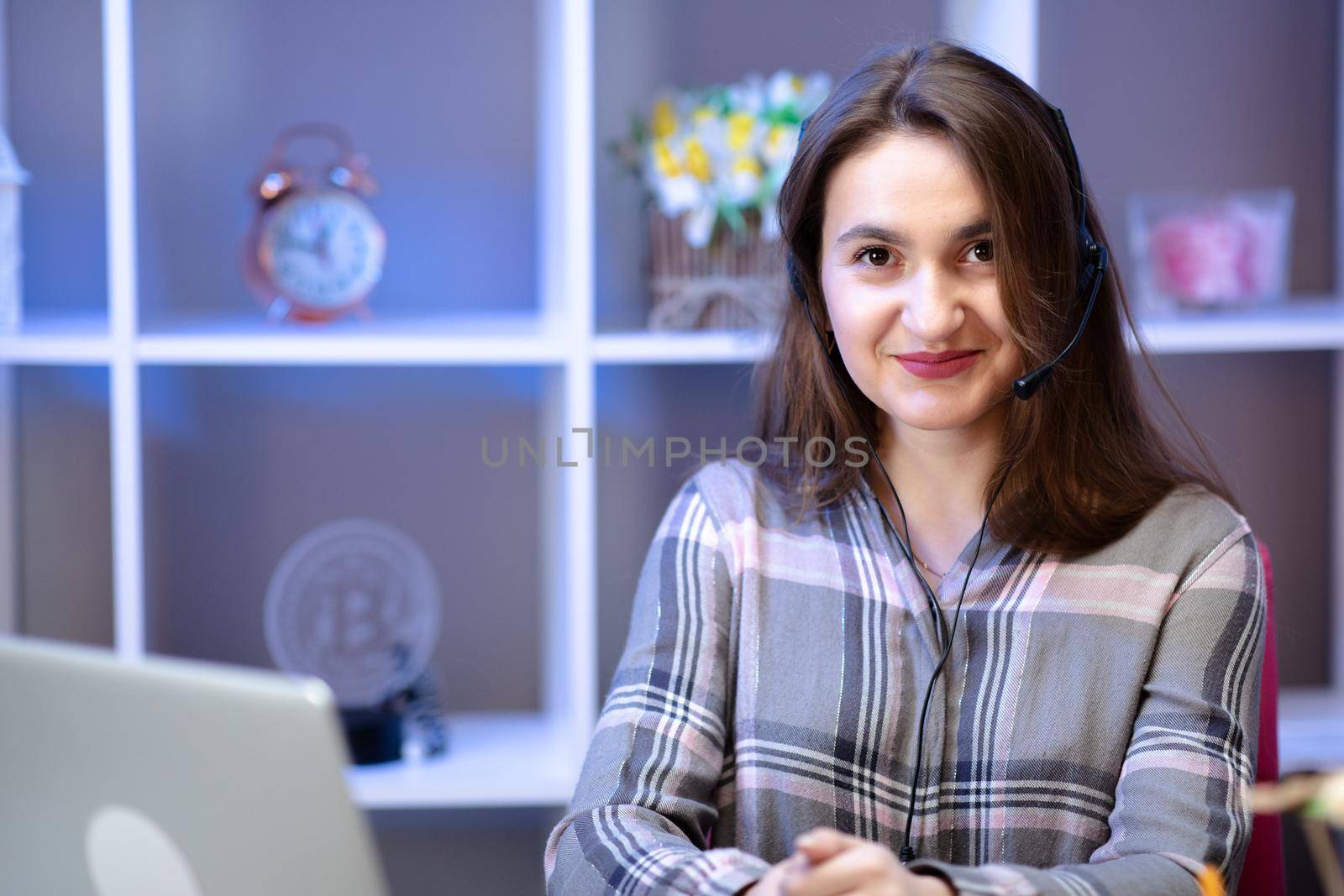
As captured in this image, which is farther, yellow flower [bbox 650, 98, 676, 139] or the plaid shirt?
yellow flower [bbox 650, 98, 676, 139]

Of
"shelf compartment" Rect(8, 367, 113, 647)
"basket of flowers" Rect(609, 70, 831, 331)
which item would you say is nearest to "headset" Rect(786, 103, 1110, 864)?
"basket of flowers" Rect(609, 70, 831, 331)

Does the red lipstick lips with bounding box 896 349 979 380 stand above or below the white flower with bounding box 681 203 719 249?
below

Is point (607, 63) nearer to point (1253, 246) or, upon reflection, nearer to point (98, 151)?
point (98, 151)

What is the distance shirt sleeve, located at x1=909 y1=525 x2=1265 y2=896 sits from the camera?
1.08 meters

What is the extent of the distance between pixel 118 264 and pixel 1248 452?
1666 mm

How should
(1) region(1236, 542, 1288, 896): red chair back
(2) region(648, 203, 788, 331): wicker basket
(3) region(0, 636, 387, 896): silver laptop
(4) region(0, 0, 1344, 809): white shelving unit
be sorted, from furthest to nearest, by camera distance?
(2) region(648, 203, 788, 331): wicker basket, (4) region(0, 0, 1344, 809): white shelving unit, (1) region(1236, 542, 1288, 896): red chair back, (3) region(0, 636, 387, 896): silver laptop

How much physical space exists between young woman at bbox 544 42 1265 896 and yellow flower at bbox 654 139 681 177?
47cm

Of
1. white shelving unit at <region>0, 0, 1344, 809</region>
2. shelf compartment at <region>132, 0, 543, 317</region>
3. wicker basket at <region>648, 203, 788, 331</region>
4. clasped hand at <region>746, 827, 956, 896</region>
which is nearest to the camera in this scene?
clasped hand at <region>746, 827, 956, 896</region>

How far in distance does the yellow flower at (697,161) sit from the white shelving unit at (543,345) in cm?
13

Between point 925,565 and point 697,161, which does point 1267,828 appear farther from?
point 697,161

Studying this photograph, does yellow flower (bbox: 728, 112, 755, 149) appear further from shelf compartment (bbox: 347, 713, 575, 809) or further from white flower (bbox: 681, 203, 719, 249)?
shelf compartment (bbox: 347, 713, 575, 809)

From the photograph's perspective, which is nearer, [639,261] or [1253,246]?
[1253,246]

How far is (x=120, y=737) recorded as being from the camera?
67 cm

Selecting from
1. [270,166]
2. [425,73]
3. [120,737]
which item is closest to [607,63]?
[425,73]
